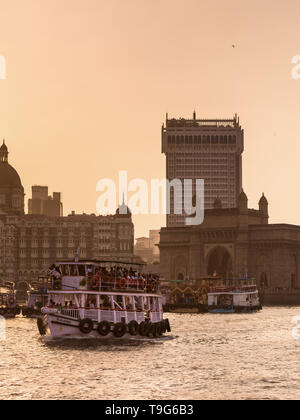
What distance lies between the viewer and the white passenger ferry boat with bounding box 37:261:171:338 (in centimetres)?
9456

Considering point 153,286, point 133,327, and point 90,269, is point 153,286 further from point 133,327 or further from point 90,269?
point 90,269

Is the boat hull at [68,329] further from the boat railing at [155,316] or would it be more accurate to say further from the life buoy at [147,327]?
the boat railing at [155,316]

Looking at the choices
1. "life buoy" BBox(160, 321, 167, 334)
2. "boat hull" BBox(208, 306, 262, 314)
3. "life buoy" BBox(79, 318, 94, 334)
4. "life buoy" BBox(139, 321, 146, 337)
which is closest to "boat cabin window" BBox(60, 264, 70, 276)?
"life buoy" BBox(79, 318, 94, 334)

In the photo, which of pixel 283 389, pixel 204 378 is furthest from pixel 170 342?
pixel 283 389

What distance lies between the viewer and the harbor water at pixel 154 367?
66000 millimetres

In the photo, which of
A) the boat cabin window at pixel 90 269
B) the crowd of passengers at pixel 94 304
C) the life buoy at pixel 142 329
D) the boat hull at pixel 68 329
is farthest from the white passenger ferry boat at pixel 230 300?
the boat hull at pixel 68 329

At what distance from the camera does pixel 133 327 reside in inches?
3819

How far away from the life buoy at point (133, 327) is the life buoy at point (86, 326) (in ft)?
14.1

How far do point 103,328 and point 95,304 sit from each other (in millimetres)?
3128

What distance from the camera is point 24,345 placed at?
97.4 metres

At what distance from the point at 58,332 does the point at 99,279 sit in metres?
6.30

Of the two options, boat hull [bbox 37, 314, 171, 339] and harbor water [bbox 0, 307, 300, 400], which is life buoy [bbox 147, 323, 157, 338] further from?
boat hull [bbox 37, 314, 171, 339]

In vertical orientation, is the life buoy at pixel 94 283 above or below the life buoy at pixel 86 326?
above

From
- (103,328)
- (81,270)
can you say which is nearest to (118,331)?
(103,328)
